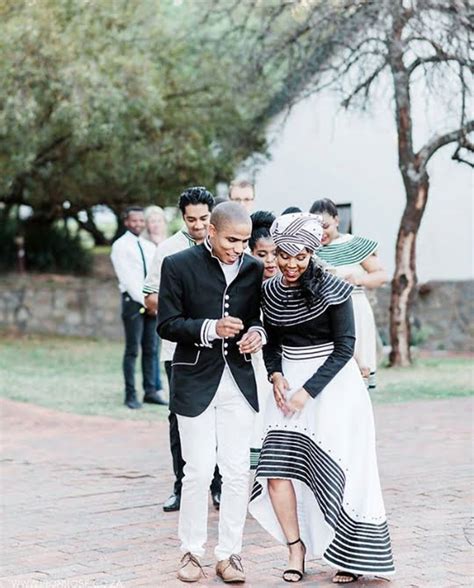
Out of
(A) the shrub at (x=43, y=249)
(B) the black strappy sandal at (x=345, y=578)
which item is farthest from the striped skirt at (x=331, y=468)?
(A) the shrub at (x=43, y=249)

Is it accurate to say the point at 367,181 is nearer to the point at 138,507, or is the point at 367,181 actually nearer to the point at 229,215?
the point at 138,507

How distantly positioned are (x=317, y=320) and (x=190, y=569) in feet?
4.34

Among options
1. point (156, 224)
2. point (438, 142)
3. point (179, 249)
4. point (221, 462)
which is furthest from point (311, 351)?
point (438, 142)

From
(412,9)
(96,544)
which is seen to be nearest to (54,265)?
(412,9)

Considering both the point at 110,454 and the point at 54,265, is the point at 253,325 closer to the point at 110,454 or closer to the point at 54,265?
the point at 110,454

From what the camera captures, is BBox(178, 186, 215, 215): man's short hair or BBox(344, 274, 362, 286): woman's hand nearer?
BBox(178, 186, 215, 215): man's short hair

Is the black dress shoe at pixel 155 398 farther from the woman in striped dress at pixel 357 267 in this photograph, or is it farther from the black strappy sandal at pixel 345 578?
the black strappy sandal at pixel 345 578

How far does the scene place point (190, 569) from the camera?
521 cm

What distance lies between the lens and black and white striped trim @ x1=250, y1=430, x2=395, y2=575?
→ 5.04 metres

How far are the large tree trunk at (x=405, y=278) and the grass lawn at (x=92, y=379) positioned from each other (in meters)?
0.36

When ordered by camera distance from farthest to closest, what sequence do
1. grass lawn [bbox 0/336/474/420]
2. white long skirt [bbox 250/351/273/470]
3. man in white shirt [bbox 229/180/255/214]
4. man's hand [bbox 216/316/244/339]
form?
1. grass lawn [bbox 0/336/474/420]
2. man in white shirt [bbox 229/180/255/214]
3. white long skirt [bbox 250/351/273/470]
4. man's hand [bbox 216/316/244/339]

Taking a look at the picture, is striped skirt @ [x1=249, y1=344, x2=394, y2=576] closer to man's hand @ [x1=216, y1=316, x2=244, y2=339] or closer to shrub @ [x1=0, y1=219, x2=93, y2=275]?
man's hand @ [x1=216, y1=316, x2=244, y2=339]

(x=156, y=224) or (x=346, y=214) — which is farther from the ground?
(x=346, y=214)

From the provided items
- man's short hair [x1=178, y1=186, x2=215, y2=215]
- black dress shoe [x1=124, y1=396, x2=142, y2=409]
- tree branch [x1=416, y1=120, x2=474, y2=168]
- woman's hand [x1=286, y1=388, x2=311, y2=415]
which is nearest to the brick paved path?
black dress shoe [x1=124, y1=396, x2=142, y2=409]
